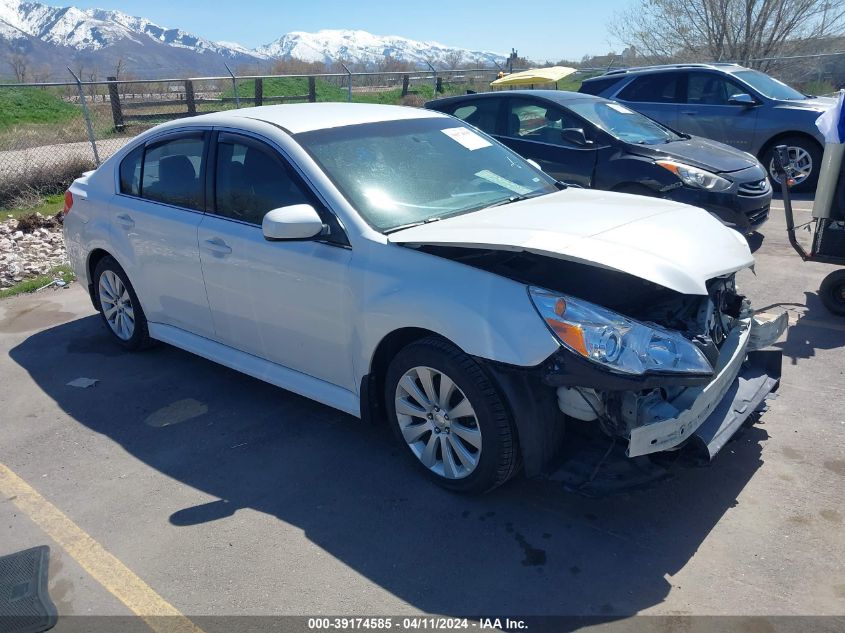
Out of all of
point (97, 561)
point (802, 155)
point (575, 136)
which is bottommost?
point (97, 561)

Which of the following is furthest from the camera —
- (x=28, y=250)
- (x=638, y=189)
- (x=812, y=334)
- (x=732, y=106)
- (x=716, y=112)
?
(x=716, y=112)

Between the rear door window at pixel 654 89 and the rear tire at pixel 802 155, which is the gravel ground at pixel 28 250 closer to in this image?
the rear door window at pixel 654 89

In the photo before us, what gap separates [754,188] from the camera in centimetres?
Result: 743

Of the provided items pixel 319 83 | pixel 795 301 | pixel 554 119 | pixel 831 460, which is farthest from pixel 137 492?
pixel 319 83

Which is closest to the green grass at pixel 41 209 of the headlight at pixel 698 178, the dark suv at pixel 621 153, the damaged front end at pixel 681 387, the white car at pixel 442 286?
the white car at pixel 442 286

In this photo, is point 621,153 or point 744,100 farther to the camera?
point 744,100

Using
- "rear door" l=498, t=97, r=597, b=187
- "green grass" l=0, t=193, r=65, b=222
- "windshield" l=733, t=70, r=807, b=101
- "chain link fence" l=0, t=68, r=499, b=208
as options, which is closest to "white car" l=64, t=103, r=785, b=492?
"rear door" l=498, t=97, r=597, b=187

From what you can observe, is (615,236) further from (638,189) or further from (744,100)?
(744,100)

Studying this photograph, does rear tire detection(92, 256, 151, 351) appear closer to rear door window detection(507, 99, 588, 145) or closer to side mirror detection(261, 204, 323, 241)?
side mirror detection(261, 204, 323, 241)

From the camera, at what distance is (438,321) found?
133 inches

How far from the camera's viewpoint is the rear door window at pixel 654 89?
11.1 m

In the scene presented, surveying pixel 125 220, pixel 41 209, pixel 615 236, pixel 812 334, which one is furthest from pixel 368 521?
pixel 41 209

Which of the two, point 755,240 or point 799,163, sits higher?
point 799,163

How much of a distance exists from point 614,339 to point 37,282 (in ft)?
22.4
